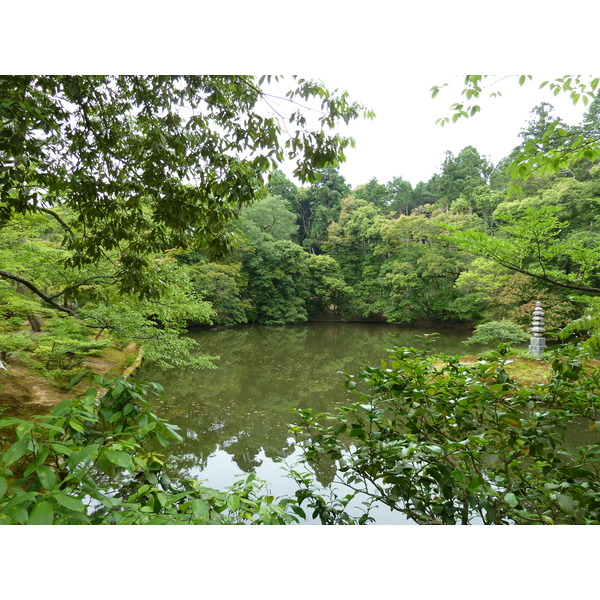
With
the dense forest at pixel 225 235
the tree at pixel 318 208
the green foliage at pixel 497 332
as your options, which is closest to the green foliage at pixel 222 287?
the dense forest at pixel 225 235

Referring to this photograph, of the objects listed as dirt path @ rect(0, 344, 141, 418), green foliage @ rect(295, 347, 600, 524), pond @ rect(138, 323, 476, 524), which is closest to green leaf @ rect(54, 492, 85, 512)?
green foliage @ rect(295, 347, 600, 524)

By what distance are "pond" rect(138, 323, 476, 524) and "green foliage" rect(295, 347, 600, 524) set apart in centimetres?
110

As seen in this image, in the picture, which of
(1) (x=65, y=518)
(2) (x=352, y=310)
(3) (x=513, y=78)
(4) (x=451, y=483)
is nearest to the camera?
(1) (x=65, y=518)

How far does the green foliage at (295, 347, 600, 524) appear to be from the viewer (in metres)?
0.91

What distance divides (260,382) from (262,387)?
0.35ft

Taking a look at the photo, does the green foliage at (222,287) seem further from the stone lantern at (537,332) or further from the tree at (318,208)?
the stone lantern at (537,332)

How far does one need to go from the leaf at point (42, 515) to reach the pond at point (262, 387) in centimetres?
177

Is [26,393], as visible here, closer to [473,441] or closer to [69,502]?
[69,502]

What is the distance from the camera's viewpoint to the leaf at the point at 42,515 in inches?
21.9

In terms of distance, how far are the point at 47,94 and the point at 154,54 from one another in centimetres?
55

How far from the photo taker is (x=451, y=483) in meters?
0.90

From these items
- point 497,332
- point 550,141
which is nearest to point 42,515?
point 550,141
